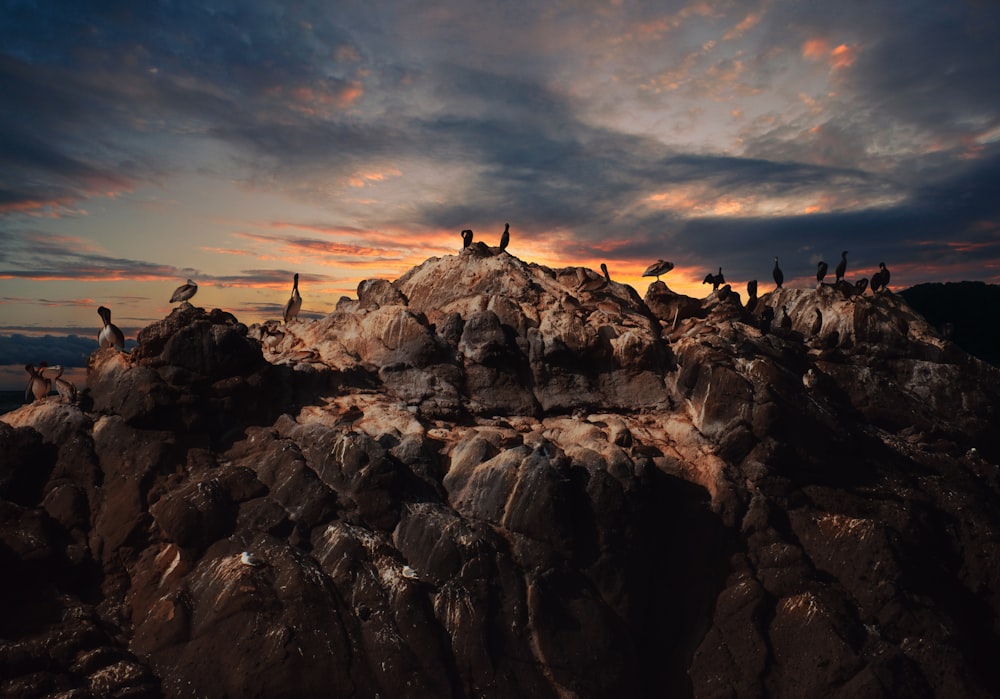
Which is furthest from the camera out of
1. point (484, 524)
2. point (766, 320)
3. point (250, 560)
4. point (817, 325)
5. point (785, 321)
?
point (785, 321)

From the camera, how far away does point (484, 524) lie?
16984mm

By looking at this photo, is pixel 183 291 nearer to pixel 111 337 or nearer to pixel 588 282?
pixel 111 337

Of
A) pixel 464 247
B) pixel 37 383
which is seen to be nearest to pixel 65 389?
pixel 37 383

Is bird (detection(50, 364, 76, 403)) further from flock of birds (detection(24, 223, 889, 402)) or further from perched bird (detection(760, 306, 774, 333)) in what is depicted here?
perched bird (detection(760, 306, 774, 333))

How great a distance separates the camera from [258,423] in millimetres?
20062

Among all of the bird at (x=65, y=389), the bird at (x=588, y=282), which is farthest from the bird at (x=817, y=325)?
the bird at (x=65, y=389)

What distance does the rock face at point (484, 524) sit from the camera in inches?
586

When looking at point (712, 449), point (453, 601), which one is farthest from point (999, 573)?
point (453, 601)

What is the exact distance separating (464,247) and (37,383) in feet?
50.3

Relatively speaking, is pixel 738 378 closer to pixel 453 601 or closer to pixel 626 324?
pixel 626 324

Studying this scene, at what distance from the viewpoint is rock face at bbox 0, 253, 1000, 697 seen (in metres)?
14.9

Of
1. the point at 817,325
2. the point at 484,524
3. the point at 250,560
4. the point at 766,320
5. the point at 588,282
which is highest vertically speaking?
the point at 588,282

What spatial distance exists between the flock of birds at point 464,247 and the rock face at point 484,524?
80 cm

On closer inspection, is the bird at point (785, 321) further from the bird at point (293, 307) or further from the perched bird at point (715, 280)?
the bird at point (293, 307)
